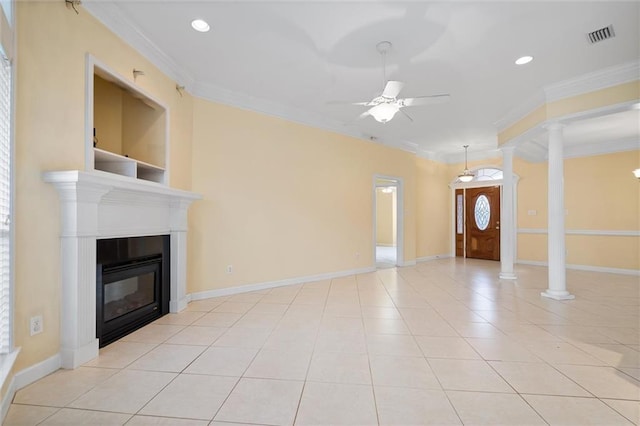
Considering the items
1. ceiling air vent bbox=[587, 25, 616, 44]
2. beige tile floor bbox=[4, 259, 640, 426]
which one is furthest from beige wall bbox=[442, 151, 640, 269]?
ceiling air vent bbox=[587, 25, 616, 44]

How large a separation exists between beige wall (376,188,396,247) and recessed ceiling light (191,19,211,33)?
1086 cm

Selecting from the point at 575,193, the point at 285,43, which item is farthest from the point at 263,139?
the point at 575,193

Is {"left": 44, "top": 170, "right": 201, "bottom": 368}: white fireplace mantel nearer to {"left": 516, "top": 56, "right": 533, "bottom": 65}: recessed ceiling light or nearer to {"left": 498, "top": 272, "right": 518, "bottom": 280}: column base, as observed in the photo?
{"left": 516, "top": 56, "right": 533, "bottom": 65}: recessed ceiling light

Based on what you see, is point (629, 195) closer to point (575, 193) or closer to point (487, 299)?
point (575, 193)

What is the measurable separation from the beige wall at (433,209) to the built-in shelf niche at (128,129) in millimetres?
6550

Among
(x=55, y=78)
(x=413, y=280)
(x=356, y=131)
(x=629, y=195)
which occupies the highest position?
(x=356, y=131)

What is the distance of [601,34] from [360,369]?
411 cm

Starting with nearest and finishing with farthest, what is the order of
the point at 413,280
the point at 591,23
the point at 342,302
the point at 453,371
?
the point at 453,371
the point at 591,23
the point at 342,302
the point at 413,280

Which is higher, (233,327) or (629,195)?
(629,195)

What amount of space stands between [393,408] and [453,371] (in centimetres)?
72

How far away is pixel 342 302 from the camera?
13.5 ft

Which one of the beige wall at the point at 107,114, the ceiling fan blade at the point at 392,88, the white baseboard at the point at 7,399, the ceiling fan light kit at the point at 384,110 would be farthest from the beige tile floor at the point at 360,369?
the ceiling fan blade at the point at 392,88

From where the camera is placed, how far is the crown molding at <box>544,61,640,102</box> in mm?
3623


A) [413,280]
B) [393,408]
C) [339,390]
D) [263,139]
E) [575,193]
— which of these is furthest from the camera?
[575,193]
